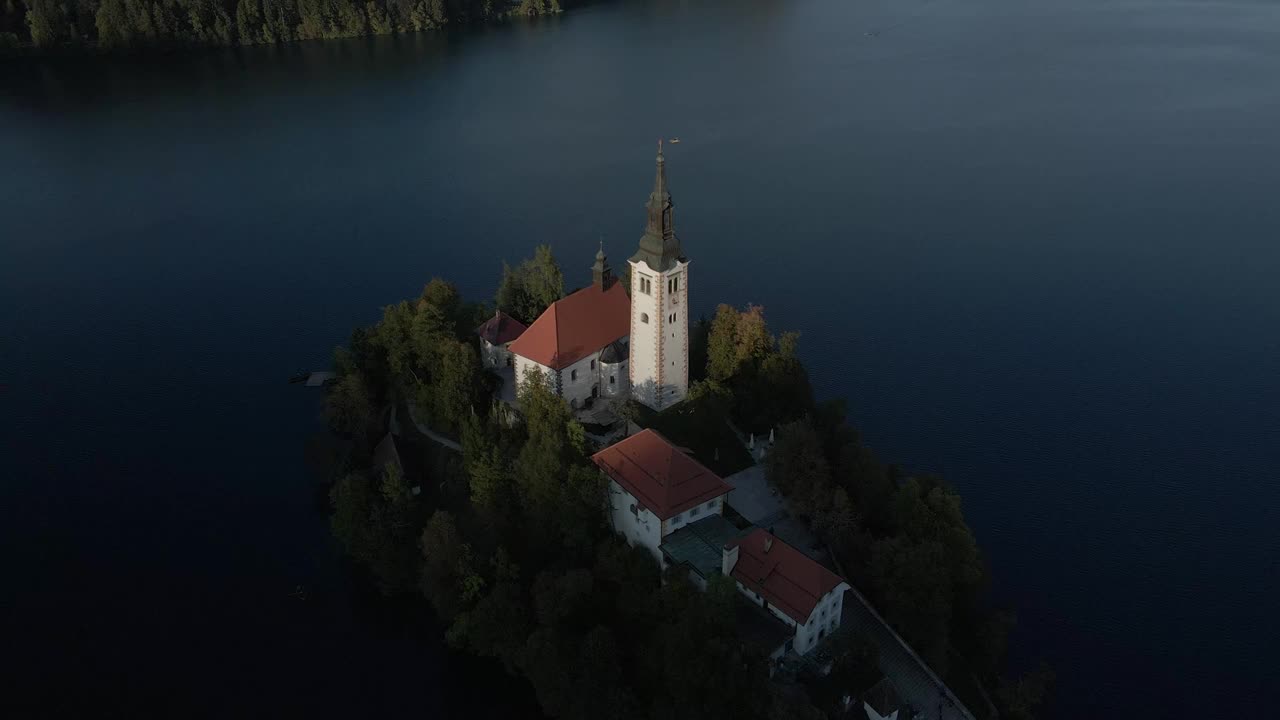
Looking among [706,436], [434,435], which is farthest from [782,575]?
[434,435]

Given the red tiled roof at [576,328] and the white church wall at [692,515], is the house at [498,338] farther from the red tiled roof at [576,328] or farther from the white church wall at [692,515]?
the white church wall at [692,515]

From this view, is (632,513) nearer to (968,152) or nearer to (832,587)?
(832,587)

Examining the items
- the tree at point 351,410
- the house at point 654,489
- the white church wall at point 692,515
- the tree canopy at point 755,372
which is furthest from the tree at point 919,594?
the tree at point 351,410

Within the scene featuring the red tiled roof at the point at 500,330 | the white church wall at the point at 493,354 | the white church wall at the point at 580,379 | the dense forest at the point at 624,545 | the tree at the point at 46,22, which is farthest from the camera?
the tree at the point at 46,22

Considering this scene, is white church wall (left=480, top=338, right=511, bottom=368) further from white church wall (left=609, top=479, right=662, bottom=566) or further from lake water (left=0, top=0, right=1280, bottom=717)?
white church wall (left=609, top=479, right=662, bottom=566)

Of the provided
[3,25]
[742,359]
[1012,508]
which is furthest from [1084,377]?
[3,25]

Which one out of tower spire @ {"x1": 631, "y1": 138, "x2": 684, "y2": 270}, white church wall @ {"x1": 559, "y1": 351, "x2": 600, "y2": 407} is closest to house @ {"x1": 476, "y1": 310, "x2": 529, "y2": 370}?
white church wall @ {"x1": 559, "y1": 351, "x2": 600, "y2": 407}
